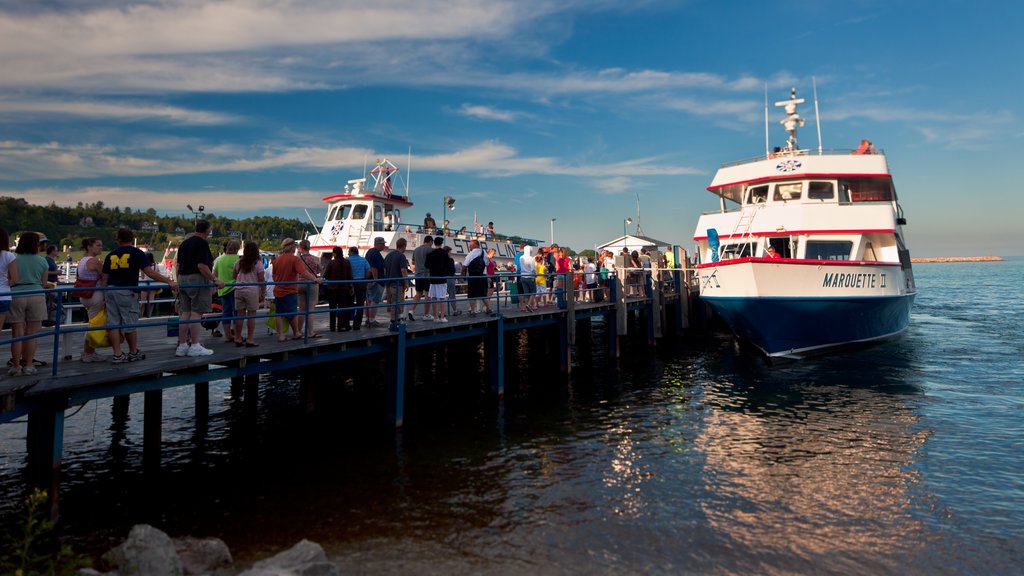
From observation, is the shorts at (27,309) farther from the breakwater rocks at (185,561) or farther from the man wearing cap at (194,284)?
the breakwater rocks at (185,561)

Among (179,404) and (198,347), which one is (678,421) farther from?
(179,404)

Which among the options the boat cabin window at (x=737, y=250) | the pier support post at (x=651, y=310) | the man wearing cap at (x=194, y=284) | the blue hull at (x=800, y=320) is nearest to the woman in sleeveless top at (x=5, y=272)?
the man wearing cap at (x=194, y=284)

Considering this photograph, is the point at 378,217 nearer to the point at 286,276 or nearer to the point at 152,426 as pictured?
the point at 286,276

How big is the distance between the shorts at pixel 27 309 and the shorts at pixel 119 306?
0.64 m

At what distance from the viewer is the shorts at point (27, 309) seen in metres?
6.52

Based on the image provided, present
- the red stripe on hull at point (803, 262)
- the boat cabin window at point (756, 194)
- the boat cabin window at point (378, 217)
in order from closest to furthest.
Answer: the red stripe on hull at point (803, 262) < the boat cabin window at point (756, 194) < the boat cabin window at point (378, 217)

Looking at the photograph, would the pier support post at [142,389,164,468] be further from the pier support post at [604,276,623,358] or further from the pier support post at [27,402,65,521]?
the pier support post at [604,276,623,358]

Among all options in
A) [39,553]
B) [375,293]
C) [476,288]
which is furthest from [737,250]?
[39,553]

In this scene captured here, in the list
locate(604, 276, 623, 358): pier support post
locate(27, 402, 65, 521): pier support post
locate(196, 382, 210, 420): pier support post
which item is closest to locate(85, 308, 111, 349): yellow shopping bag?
locate(27, 402, 65, 521): pier support post

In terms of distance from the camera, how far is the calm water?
616 centimetres

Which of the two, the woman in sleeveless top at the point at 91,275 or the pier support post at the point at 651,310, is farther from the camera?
the pier support post at the point at 651,310

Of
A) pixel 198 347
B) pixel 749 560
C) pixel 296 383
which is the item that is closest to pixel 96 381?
pixel 198 347

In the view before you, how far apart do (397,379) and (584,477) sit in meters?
4.13

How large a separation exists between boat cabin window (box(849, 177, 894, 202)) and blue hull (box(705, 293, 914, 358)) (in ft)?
11.4
